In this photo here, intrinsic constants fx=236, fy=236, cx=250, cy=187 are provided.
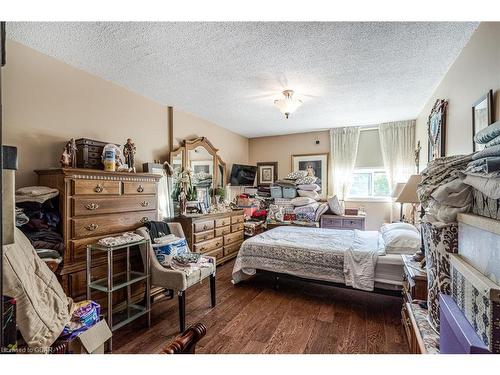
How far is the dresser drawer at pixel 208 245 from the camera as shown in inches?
134

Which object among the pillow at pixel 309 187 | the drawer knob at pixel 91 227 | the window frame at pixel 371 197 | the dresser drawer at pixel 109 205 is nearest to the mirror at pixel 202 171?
the dresser drawer at pixel 109 205

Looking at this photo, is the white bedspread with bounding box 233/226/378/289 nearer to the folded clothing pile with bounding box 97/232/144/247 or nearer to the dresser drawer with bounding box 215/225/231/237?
the dresser drawer with bounding box 215/225/231/237

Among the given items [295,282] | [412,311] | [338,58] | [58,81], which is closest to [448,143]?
[338,58]

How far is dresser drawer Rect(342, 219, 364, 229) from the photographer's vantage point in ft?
14.5

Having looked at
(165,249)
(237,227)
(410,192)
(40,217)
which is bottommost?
(237,227)

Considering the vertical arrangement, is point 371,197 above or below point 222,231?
above

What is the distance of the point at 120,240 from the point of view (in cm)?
211

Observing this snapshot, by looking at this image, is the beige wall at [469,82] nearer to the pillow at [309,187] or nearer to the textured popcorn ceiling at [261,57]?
the textured popcorn ceiling at [261,57]

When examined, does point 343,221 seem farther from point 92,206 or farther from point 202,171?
point 92,206

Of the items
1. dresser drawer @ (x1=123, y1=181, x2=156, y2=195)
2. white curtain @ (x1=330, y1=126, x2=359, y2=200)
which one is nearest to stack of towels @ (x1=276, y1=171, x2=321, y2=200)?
white curtain @ (x1=330, y1=126, x2=359, y2=200)

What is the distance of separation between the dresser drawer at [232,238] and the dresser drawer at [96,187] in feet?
6.89

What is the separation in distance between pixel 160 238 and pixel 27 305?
1248mm

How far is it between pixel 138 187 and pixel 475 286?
2706 millimetres

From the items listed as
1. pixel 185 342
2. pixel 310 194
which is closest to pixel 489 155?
pixel 185 342
